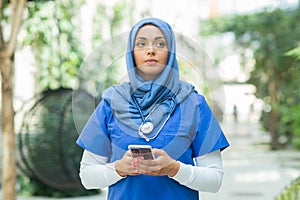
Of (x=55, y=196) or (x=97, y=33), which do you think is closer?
(x=55, y=196)

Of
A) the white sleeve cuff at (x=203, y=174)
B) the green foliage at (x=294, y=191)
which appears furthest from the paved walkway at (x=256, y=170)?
the white sleeve cuff at (x=203, y=174)

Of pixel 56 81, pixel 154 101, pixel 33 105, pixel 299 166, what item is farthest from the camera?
pixel 299 166

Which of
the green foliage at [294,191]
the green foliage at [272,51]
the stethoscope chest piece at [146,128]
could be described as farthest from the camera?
the green foliage at [272,51]

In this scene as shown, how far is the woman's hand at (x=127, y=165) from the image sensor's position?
126 cm

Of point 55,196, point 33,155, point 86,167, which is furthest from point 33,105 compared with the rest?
point 86,167

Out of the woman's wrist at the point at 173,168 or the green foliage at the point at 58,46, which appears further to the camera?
the green foliage at the point at 58,46

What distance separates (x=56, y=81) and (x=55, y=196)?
3.89 ft

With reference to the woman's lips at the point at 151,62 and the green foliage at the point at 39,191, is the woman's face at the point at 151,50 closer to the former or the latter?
the woman's lips at the point at 151,62

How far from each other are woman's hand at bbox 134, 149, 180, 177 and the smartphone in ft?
0.03

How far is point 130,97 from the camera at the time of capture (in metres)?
1.33

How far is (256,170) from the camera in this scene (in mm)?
9312

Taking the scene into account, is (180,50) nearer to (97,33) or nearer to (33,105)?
(33,105)

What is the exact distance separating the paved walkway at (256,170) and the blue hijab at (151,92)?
8.56 feet

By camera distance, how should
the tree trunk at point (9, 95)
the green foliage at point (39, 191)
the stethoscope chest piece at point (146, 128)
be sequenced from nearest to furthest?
the stethoscope chest piece at point (146, 128), the tree trunk at point (9, 95), the green foliage at point (39, 191)
